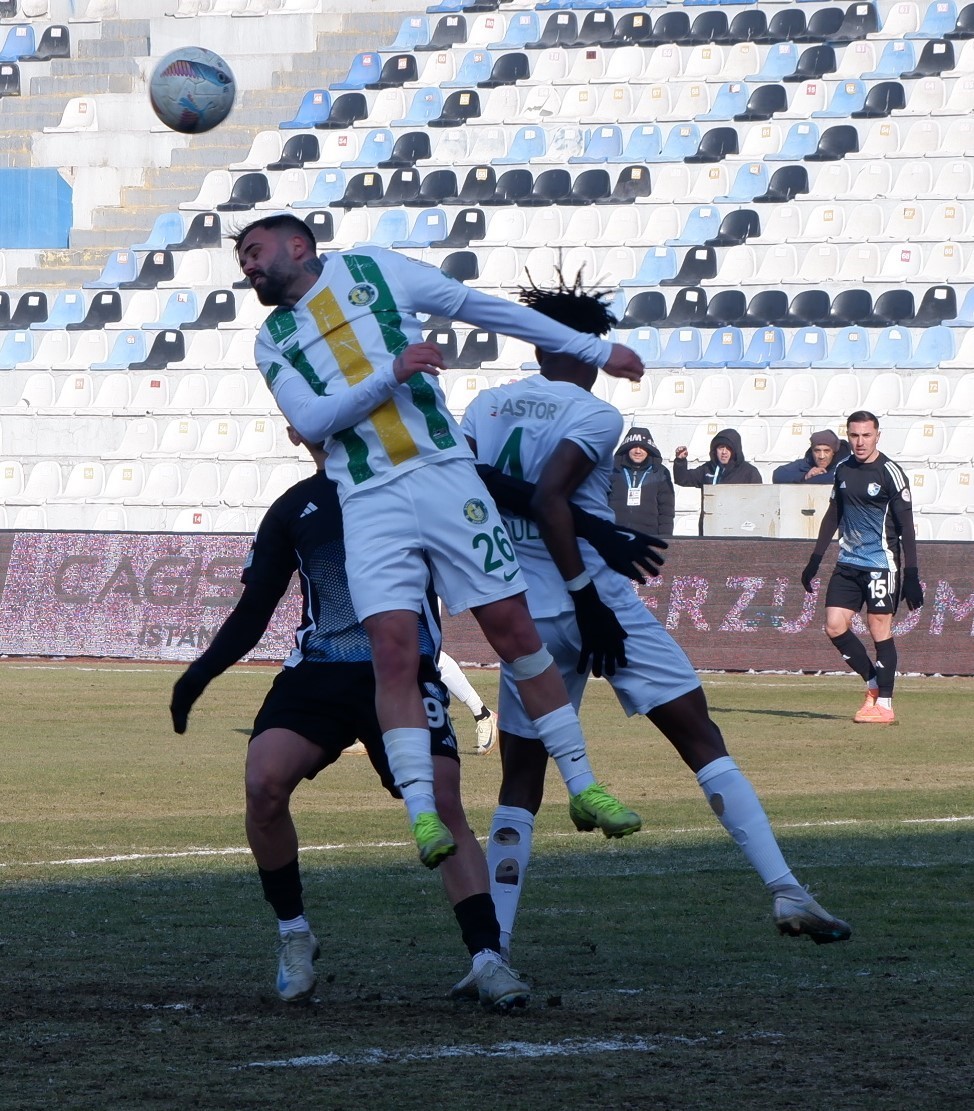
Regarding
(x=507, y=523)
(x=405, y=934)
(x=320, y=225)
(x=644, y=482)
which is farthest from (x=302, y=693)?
(x=320, y=225)

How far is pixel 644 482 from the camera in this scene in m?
19.5

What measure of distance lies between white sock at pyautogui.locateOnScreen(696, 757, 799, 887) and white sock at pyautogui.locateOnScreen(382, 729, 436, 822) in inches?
37.0

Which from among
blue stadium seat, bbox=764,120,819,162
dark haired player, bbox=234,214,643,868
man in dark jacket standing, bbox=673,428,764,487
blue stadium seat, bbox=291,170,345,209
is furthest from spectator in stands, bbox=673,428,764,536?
dark haired player, bbox=234,214,643,868

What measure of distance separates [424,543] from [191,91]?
8148mm

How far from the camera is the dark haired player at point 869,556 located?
13.9m

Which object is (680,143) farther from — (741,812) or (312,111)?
(741,812)

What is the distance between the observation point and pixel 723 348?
2516 cm

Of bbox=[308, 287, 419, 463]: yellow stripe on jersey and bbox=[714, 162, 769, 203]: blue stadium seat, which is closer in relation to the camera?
bbox=[308, 287, 419, 463]: yellow stripe on jersey

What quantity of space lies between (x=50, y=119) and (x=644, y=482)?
19.6 meters

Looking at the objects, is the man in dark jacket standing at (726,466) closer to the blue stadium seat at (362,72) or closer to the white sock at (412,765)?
the blue stadium seat at (362,72)

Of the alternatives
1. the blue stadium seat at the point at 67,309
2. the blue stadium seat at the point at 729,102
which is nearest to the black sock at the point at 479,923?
the blue stadium seat at the point at 729,102

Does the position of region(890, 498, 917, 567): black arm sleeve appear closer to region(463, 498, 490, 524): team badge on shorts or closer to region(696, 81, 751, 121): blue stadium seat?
region(463, 498, 490, 524): team badge on shorts

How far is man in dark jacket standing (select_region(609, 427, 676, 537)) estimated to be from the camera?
19.4m

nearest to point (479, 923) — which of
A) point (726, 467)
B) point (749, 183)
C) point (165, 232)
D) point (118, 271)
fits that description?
point (726, 467)
